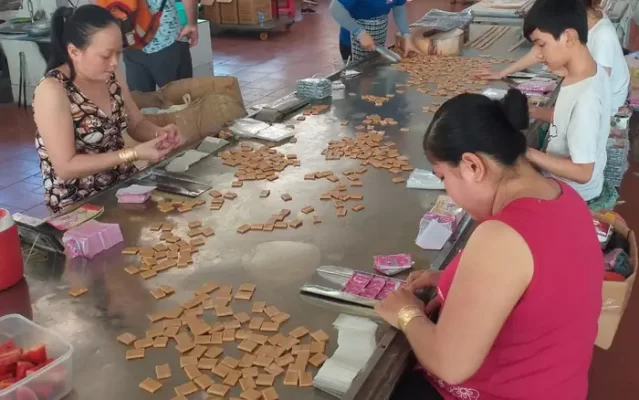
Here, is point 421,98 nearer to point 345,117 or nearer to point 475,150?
point 345,117

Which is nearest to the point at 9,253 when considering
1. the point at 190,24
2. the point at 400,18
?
the point at 190,24

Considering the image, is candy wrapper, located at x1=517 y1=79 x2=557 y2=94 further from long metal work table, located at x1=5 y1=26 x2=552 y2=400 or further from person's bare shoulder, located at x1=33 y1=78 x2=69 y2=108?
person's bare shoulder, located at x1=33 y1=78 x2=69 y2=108

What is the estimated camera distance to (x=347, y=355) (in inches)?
59.6

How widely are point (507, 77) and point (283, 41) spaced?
5.77 metres

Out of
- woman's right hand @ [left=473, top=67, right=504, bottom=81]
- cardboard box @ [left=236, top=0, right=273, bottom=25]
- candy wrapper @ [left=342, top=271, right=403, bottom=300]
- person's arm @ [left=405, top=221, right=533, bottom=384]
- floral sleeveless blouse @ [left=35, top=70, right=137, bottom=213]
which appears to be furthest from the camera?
cardboard box @ [left=236, top=0, right=273, bottom=25]

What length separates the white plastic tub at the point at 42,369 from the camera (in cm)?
132

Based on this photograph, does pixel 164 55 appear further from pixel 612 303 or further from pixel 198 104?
pixel 612 303

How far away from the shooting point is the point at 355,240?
2.04m

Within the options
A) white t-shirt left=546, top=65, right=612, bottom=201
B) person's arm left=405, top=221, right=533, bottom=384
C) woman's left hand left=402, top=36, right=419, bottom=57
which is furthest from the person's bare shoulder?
woman's left hand left=402, top=36, right=419, bottom=57

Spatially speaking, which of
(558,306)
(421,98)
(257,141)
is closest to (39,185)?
(257,141)

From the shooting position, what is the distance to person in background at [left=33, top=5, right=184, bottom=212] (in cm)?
234

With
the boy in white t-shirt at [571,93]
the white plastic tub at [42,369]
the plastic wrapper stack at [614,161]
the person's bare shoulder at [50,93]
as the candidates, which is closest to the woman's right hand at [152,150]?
the person's bare shoulder at [50,93]

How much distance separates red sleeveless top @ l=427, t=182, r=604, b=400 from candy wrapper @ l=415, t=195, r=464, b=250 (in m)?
0.53

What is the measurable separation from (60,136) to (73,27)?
400 millimetres
